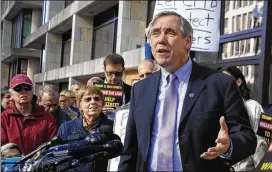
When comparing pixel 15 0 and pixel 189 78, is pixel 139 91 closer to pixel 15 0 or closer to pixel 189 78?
pixel 189 78

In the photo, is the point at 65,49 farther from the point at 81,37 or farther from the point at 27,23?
the point at 27,23

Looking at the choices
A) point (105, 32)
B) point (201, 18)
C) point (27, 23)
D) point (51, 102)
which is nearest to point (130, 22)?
point (105, 32)

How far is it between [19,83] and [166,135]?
7.72 ft

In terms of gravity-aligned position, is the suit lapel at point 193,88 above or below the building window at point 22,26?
A: below

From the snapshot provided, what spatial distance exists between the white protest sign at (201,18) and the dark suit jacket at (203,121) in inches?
151

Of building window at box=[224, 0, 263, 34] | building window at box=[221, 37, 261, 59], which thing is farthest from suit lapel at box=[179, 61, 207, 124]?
building window at box=[224, 0, 263, 34]

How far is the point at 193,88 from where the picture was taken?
2760 millimetres

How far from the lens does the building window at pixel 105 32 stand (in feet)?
55.5

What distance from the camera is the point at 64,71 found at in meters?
20.8

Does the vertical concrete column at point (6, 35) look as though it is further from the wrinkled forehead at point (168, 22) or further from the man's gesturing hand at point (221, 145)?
the man's gesturing hand at point (221, 145)

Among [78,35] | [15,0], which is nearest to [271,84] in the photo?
[78,35]

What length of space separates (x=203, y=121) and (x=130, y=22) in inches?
446

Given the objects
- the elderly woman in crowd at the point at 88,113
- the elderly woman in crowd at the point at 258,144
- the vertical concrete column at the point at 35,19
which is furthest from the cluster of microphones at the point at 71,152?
the vertical concrete column at the point at 35,19

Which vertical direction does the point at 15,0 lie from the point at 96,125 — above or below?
above
